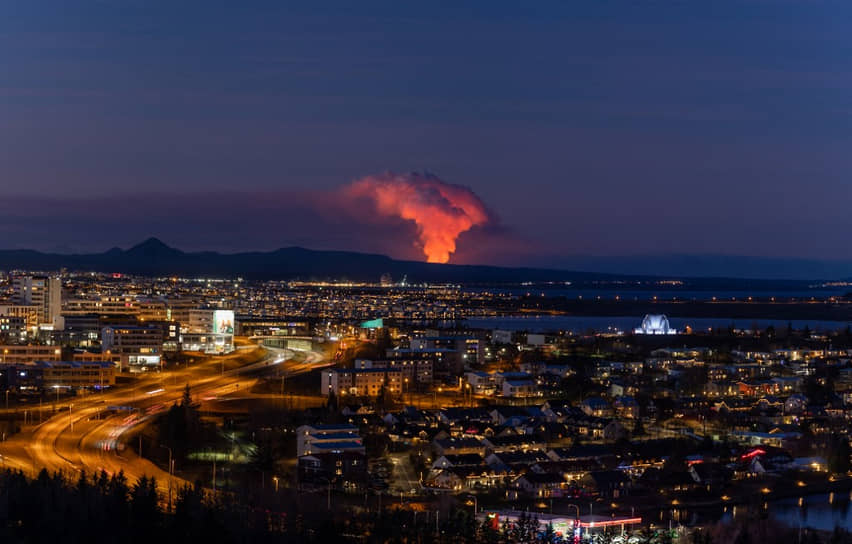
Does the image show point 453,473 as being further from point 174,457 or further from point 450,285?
point 450,285

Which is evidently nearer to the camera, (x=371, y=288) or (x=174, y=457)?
(x=174, y=457)

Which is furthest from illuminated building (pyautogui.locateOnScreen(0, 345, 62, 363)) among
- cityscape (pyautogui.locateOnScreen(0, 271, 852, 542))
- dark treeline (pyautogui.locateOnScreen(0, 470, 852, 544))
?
dark treeline (pyautogui.locateOnScreen(0, 470, 852, 544))

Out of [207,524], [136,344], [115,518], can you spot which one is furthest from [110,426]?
[136,344]

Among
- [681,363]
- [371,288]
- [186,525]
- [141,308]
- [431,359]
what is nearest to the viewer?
[186,525]

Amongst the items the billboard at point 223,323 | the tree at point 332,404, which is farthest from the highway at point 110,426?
the billboard at point 223,323

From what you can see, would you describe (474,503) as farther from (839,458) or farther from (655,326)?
(655,326)

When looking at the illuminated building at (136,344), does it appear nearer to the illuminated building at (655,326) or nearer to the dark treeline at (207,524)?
the dark treeline at (207,524)

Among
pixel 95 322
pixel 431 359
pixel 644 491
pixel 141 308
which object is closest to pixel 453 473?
pixel 644 491
